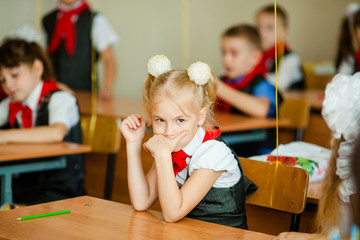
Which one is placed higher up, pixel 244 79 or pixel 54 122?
pixel 244 79

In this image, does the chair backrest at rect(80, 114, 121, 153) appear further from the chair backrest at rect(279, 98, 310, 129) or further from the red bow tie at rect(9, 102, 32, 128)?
the chair backrest at rect(279, 98, 310, 129)

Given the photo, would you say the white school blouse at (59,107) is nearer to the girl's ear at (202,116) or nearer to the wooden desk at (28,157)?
the wooden desk at (28,157)

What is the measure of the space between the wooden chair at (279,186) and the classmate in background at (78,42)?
2380 mm

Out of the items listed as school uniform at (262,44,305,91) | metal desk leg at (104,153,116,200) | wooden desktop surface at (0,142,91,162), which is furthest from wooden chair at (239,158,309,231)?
school uniform at (262,44,305,91)

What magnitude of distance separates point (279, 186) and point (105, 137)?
1.11 m

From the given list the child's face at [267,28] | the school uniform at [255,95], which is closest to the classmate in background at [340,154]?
the school uniform at [255,95]

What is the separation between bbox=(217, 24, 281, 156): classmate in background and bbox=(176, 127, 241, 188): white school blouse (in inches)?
65.6

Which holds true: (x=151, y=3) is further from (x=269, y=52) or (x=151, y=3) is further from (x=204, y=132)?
(x=204, y=132)

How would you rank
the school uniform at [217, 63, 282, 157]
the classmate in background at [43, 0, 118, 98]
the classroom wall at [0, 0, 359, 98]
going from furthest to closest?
the classroom wall at [0, 0, 359, 98]
the classmate in background at [43, 0, 118, 98]
the school uniform at [217, 63, 282, 157]

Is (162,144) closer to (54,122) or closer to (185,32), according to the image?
(54,122)

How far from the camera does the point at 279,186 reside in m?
1.68

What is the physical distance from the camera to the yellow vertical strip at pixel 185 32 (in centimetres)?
513

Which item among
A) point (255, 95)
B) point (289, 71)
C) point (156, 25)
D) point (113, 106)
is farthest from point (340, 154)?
point (156, 25)

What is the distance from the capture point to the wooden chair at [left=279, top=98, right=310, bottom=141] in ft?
10.9
